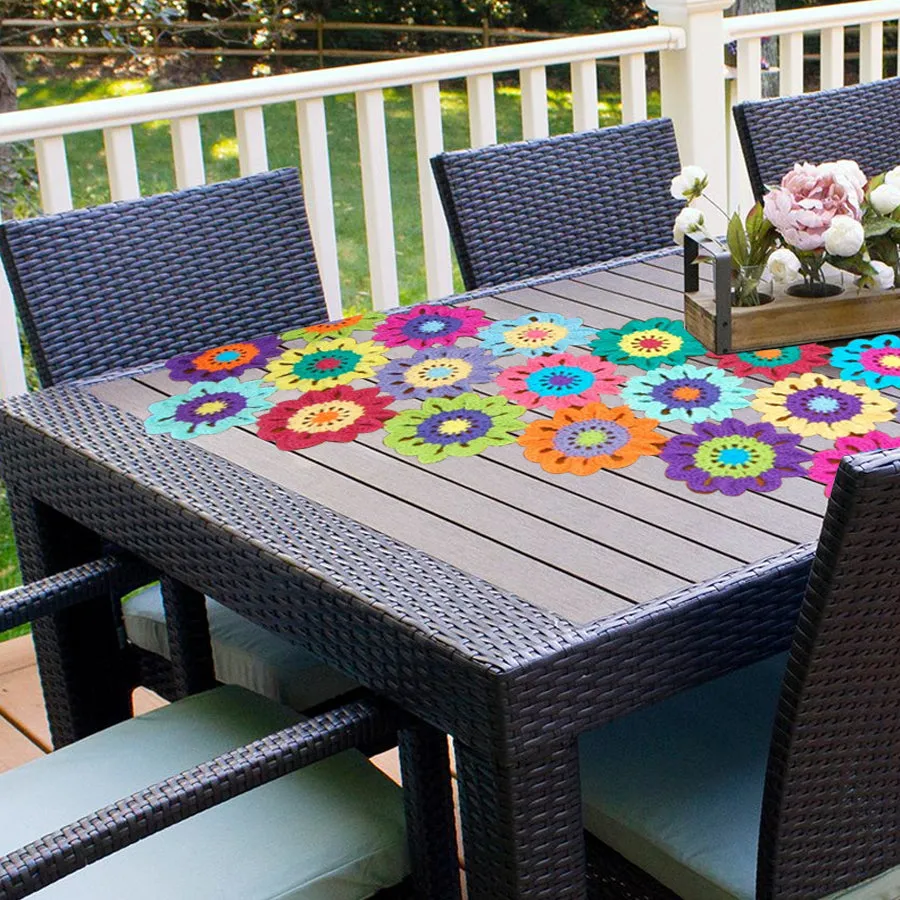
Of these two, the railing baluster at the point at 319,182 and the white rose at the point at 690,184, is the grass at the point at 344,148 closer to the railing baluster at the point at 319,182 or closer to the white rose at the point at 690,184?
the railing baluster at the point at 319,182

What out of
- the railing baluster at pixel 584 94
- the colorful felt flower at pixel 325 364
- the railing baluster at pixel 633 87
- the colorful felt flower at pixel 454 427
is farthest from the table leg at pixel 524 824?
the railing baluster at pixel 633 87

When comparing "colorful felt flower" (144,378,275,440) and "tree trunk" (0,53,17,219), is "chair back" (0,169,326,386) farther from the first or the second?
"tree trunk" (0,53,17,219)

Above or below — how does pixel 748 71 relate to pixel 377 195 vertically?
above

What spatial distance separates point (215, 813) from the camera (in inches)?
67.0

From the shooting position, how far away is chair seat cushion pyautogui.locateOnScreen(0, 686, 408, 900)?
1581 mm

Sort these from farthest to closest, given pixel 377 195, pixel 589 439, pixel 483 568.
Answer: pixel 377 195 < pixel 589 439 < pixel 483 568

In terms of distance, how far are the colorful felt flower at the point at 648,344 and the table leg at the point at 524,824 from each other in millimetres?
887

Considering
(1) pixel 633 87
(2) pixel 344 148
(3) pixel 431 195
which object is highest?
(1) pixel 633 87

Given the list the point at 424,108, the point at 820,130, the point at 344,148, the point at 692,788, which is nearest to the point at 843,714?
the point at 692,788

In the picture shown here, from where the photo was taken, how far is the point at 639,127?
A: 10.1ft

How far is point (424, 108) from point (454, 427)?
179 cm

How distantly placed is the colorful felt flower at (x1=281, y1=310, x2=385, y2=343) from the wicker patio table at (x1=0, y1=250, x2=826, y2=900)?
0.41 meters

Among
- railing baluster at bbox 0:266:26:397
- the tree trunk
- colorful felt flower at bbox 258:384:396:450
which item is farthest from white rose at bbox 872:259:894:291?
the tree trunk

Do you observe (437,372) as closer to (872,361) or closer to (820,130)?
(872,361)
